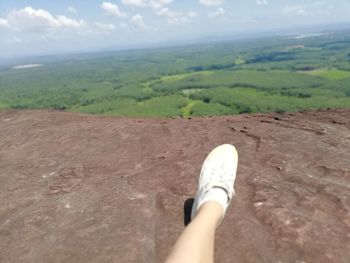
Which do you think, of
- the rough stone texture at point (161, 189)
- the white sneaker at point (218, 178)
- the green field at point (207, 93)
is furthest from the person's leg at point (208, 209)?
the green field at point (207, 93)

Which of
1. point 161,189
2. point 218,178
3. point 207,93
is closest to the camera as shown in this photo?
point 218,178

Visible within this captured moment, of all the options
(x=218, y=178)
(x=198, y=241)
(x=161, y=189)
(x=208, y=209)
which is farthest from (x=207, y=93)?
(x=198, y=241)

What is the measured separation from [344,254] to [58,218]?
2.57 m

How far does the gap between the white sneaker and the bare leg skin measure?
9.7 inches

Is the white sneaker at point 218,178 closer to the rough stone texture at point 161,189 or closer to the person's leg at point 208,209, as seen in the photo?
the person's leg at point 208,209

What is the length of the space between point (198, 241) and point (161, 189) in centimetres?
158

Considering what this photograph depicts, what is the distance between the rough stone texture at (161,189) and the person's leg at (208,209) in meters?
0.24

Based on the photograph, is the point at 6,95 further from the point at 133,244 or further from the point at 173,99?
the point at 133,244

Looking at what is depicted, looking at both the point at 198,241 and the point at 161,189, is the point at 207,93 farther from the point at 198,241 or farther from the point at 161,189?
the point at 198,241

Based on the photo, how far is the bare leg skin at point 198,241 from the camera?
247cm

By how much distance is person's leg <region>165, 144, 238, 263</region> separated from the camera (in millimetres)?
2531

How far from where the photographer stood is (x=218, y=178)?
148 inches

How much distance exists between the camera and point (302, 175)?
175 inches

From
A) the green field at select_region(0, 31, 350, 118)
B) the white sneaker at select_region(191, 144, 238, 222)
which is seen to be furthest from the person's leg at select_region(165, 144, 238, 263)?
the green field at select_region(0, 31, 350, 118)
